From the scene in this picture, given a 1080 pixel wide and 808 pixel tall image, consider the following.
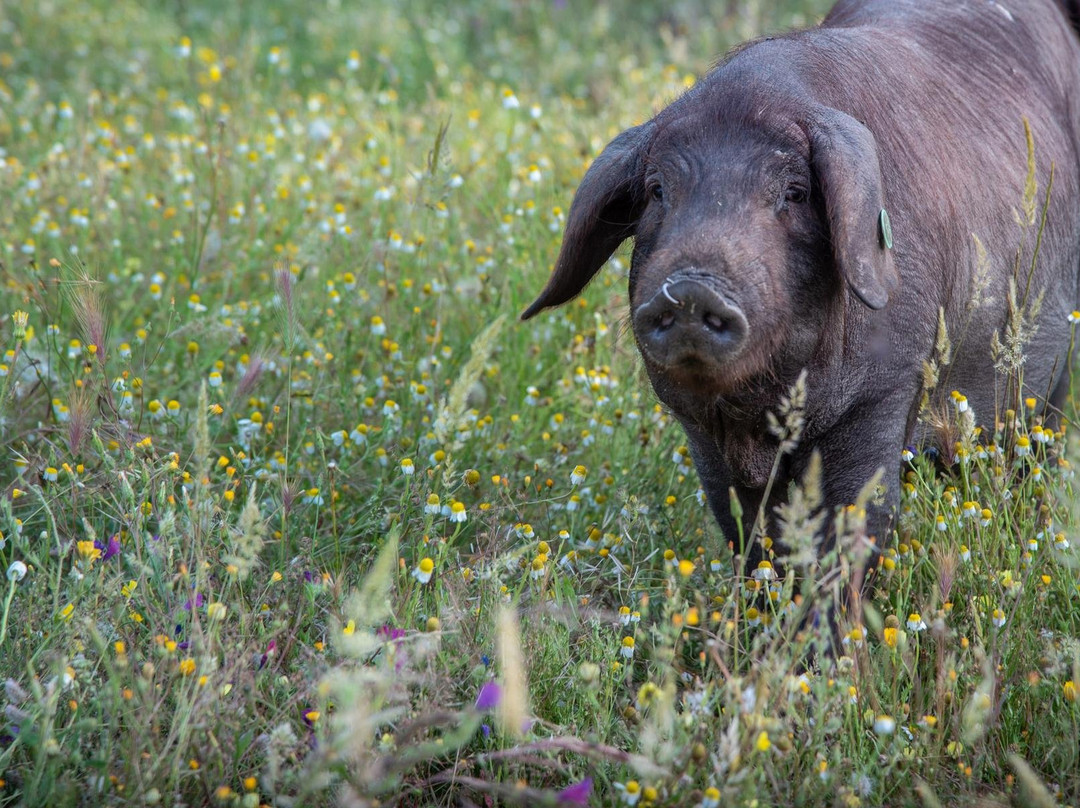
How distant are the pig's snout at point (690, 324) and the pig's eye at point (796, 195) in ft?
1.35

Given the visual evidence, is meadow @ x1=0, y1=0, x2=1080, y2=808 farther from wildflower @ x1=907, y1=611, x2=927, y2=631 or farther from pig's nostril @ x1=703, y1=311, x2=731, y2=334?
pig's nostril @ x1=703, y1=311, x2=731, y2=334

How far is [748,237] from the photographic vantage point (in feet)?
9.83

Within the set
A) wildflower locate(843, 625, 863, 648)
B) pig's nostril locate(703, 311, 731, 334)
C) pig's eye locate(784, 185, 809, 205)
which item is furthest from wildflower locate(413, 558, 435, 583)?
pig's eye locate(784, 185, 809, 205)

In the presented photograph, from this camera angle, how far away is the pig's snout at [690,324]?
288 cm

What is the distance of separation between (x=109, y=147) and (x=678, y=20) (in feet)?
15.9

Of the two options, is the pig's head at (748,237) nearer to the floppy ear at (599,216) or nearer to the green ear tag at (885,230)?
the green ear tag at (885,230)

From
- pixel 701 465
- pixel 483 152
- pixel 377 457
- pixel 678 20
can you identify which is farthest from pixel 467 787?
pixel 678 20

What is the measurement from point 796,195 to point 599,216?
0.62m

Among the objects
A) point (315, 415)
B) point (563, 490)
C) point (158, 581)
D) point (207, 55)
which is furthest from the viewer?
point (207, 55)

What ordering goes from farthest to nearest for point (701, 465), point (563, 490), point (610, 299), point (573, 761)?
point (610, 299), point (563, 490), point (701, 465), point (573, 761)

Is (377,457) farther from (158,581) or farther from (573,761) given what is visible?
(573,761)

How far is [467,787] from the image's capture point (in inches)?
110

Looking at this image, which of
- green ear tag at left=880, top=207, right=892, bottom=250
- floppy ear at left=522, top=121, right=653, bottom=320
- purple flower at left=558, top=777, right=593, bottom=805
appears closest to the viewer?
purple flower at left=558, top=777, right=593, bottom=805

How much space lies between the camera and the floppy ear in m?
3.50
